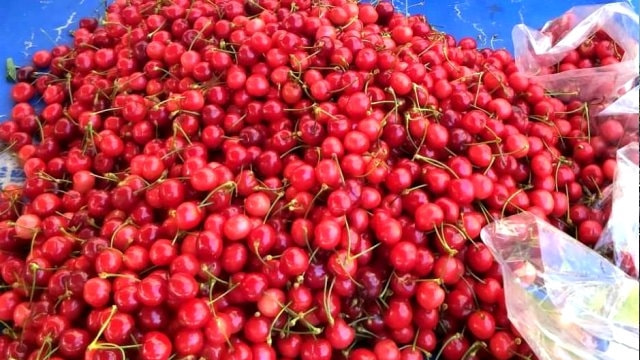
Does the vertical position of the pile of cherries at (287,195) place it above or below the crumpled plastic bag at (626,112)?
below

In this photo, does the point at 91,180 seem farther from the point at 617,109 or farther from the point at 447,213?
the point at 617,109

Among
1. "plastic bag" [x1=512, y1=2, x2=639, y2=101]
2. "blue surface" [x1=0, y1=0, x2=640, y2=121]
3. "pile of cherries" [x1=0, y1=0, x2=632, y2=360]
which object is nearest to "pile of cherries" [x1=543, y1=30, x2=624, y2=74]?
"plastic bag" [x1=512, y1=2, x2=639, y2=101]

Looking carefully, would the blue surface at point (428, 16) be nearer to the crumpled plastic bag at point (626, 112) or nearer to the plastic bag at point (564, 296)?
the crumpled plastic bag at point (626, 112)

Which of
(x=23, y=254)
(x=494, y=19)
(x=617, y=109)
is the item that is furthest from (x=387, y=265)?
(x=494, y=19)

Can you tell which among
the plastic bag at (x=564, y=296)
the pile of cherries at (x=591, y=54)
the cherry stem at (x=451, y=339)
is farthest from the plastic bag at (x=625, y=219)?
the pile of cherries at (x=591, y=54)

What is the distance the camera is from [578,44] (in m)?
1.46

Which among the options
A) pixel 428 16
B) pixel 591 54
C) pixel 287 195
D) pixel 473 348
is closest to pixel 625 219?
pixel 473 348

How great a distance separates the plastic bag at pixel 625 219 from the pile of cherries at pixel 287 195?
0.08 m

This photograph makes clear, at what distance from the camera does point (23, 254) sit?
1185 mm

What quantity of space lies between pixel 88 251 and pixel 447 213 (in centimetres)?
63

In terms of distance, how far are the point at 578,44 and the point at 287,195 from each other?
905 millimetres

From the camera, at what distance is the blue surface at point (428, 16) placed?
1.74m

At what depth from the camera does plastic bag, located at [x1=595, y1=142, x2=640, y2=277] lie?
900 mm

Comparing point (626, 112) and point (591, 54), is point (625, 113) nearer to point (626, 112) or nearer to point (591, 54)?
point (626, 112)
